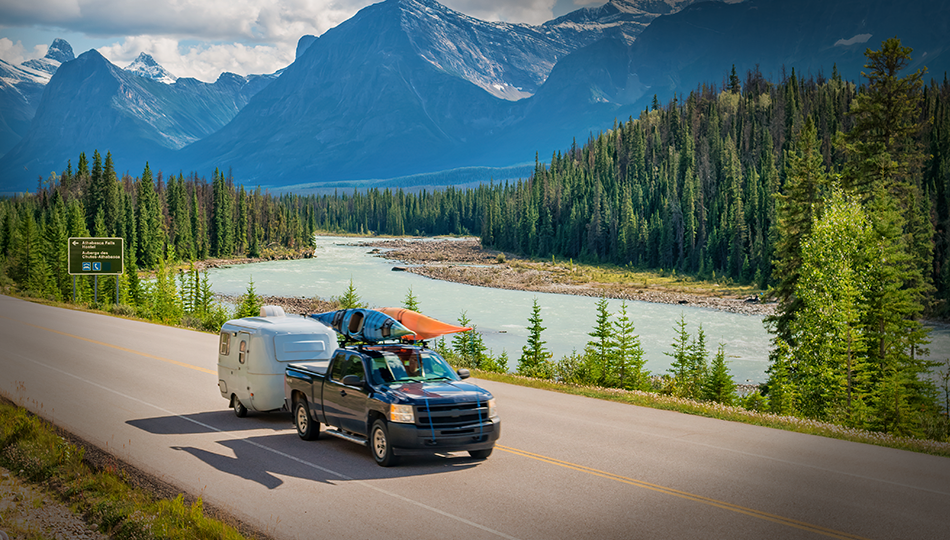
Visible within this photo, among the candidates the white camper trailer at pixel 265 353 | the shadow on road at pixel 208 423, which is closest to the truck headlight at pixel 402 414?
the white camper trailer at pixel 265 353

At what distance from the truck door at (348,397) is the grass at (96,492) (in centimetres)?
312

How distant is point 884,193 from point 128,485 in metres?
34.1

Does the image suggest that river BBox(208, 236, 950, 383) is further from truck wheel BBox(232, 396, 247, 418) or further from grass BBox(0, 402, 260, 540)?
grass BBox(0, 402, 260, 540)

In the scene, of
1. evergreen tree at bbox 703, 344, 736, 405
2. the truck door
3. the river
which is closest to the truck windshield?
the truck door

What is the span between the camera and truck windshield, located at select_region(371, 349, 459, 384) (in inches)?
489

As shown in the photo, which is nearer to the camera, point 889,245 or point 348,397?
point 348,397

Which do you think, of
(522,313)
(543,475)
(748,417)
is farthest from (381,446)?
(522,313)

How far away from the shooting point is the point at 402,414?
11352 mm

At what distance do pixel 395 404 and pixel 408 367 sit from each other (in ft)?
4.69

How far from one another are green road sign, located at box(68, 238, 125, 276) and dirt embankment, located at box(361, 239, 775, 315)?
38.8m

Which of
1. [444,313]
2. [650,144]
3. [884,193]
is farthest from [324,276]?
[650,144]

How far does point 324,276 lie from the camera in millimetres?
91375

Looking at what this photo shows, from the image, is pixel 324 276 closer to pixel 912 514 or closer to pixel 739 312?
pixel 739 312

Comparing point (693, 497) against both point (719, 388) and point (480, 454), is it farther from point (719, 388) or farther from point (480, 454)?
point (719, 388)
